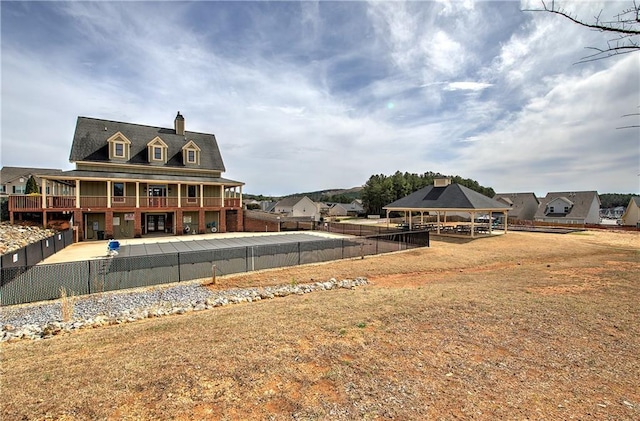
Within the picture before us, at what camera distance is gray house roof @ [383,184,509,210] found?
2820 cm

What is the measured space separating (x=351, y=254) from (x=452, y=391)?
1333 cm

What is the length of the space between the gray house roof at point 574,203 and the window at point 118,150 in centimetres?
6266

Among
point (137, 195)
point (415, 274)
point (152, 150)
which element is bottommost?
point (415, 274)

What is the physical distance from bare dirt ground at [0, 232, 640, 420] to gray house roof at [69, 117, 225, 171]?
83.3ft

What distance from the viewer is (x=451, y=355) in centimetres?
563

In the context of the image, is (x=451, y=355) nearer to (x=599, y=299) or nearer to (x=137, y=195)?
(x=599, y=299)

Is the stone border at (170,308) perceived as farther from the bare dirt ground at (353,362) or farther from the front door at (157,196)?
the front door at (157,196)

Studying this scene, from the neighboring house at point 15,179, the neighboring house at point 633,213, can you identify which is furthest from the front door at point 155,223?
the neighboring house at point 633,213

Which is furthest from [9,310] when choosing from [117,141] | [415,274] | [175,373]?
[117,141]

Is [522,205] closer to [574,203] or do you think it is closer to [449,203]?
[574,203]

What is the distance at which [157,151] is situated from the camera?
2975cm

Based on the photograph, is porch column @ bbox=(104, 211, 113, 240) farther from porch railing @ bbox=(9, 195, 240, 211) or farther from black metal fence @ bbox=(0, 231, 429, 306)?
black metal fence @ bbox=(0, 231, 429, 306)

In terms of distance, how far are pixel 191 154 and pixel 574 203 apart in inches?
2311

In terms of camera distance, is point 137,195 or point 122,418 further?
point 137,195
